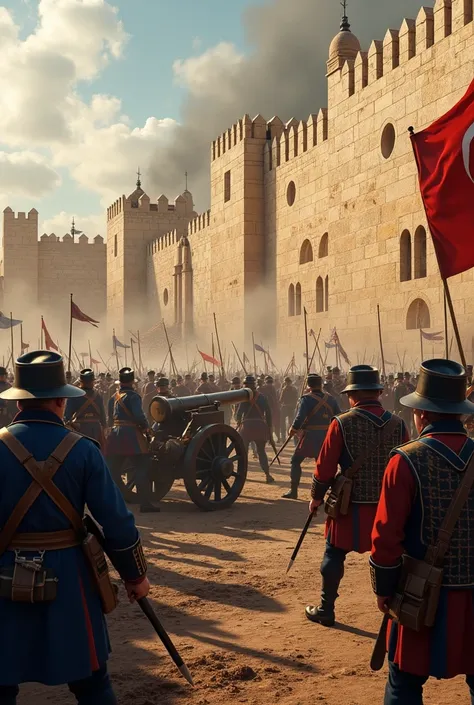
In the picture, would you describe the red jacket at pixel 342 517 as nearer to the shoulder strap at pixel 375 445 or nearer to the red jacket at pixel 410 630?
the shoulder strap at pixel 375 445

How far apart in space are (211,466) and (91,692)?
18.5 ft

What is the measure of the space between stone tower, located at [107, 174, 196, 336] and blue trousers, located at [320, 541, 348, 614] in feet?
125

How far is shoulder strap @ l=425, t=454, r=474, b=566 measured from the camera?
2875 millimetres

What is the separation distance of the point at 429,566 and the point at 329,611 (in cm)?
212

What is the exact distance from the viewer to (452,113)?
18.0 ft

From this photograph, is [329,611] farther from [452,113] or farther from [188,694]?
[452,113]

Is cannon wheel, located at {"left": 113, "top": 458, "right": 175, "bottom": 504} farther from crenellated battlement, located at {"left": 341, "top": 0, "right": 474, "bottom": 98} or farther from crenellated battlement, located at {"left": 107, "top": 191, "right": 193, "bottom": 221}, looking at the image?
crenellated battlement, located at {"left": 107, "top": 191, "right": 193, "bottom": 221}

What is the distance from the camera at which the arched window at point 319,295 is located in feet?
79.8

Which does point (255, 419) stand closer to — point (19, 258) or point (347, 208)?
point (347, 208)

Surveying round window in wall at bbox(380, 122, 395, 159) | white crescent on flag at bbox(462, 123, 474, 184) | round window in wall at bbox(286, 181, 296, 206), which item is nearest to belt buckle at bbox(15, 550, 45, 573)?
white crescent on flag at bbox(462, 123, 474, 184)

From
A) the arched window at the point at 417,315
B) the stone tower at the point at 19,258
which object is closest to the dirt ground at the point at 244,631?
the arched window at the point at 417,315

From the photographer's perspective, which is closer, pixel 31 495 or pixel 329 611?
pixel 31 495

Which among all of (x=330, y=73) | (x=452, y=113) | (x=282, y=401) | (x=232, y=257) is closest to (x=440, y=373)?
(x=452, y=113)

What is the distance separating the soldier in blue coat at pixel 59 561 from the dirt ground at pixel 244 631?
1.04m
